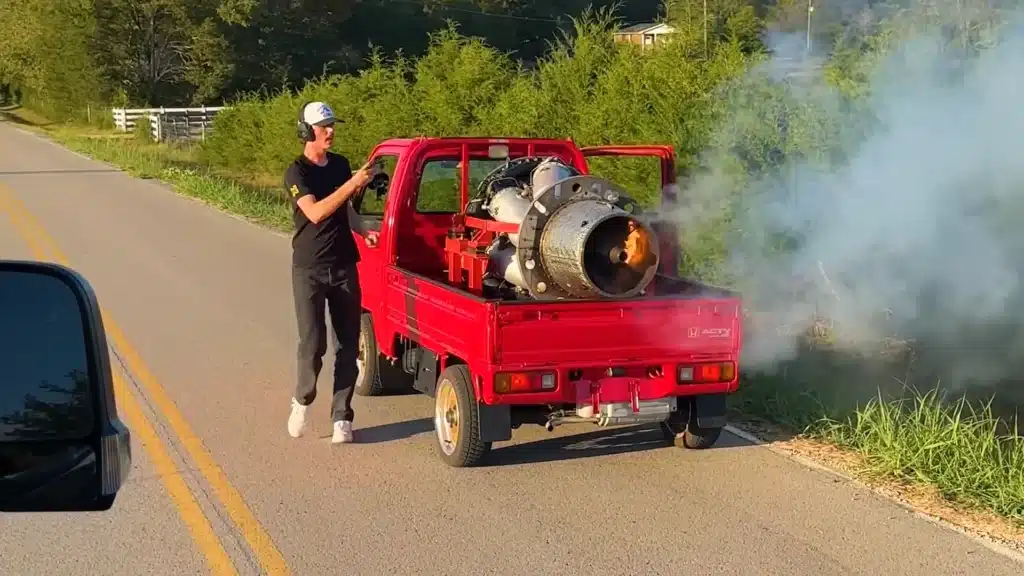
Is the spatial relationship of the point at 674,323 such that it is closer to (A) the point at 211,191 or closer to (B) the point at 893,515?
(B) the point at 893,515

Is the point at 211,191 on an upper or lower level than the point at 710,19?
lower

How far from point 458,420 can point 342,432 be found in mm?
938

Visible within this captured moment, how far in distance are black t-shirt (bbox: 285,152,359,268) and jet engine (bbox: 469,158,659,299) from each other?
3.45ft

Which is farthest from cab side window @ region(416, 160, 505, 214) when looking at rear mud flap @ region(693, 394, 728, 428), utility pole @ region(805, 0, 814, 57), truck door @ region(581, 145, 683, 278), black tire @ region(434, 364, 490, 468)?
utility pole @ region(805, 0, 814, 57)

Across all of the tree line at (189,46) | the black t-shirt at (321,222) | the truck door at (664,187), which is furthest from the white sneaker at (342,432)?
the tree line at (189,46)

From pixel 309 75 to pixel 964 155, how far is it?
5858 centimetres

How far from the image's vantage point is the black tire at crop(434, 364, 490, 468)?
6.70 m

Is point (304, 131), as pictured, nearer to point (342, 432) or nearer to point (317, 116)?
point (317, 116)

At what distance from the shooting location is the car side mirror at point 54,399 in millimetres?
2666

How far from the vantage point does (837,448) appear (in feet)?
24.0

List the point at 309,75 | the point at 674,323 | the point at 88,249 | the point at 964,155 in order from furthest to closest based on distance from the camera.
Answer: the point at 309,75 < the point at 88,249 < the point at 964,155 < the point at 674,323

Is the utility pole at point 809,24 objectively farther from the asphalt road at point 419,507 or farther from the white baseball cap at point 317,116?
the white baseball cap at point 317,116

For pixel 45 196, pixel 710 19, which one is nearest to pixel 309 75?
pixel 45 196

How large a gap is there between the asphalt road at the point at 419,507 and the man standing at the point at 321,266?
33cm
